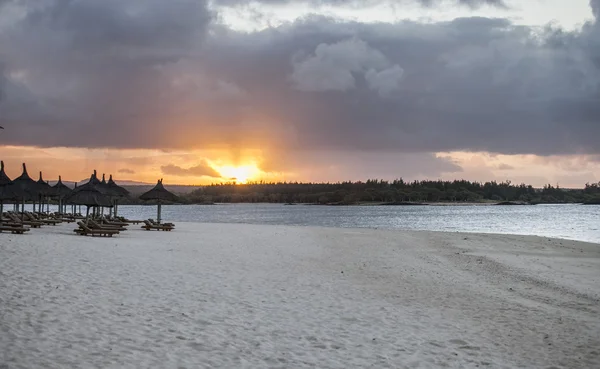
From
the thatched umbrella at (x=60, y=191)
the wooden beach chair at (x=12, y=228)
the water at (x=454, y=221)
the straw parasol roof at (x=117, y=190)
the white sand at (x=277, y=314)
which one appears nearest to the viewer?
the white sand at (x=277, y=314)

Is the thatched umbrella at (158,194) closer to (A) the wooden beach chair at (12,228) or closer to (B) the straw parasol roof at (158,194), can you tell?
(B) the straw parasol roof at (158,194)

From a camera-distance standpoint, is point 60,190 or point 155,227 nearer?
point 155,227

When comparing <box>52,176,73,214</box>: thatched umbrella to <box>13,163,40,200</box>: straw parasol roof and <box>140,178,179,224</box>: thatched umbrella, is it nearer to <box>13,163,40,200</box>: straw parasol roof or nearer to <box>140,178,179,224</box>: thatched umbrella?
<box>13,163,40,200</box>: straw parasol roof

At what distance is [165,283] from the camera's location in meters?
13.6

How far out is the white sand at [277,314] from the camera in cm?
830

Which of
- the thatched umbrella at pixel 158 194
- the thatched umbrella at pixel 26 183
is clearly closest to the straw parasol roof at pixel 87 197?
the thatched umbrella at pixel 26 183

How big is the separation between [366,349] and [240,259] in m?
11.8

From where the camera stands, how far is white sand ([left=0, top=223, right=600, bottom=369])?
27.2 ft

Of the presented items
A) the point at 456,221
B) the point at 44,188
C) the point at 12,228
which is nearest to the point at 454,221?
the point at 456,221

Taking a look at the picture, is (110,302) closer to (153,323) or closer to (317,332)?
(153,323)

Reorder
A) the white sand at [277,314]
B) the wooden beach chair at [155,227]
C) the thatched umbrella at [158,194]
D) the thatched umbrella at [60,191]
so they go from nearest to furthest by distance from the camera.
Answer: the white sand at [277,314]
the wooden beach chair at [155,227]
the thatched umbrella at [158,194]
the thatched umbrella at [60,191]

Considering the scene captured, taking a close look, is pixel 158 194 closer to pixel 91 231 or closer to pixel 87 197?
pixel 87 197

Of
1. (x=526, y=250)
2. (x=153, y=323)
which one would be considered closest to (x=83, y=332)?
(x=153, y=323)

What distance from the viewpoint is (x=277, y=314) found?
11.0 m
